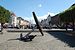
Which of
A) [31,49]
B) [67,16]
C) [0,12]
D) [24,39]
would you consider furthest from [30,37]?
[0,12]

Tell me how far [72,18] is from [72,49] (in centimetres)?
3108

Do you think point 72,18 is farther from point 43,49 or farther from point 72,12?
point 43,49

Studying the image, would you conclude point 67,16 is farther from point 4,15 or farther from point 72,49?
point 72,49

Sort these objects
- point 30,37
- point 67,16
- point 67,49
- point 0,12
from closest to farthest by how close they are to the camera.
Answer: point 67,49 < point 30,37 < point 67,16 < point 0,12

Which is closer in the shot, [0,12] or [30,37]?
[30,37]

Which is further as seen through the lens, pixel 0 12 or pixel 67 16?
pixel 0 12

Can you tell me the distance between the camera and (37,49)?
19.3 metres

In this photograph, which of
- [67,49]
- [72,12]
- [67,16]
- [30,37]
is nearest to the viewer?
[67,49]

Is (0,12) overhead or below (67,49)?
overhead

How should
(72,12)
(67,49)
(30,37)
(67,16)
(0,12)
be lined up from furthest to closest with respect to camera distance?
1. (0,12)
2. (67,16)
3. (72,12)
4. (30,37)
5. (67,49)

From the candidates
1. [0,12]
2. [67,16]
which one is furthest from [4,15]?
[67,16]

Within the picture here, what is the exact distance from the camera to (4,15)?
6338 cm

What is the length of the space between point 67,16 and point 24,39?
959 inches

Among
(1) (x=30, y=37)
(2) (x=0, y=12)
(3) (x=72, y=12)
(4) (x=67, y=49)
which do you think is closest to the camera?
Answer: (4) (x=67, y=49)
